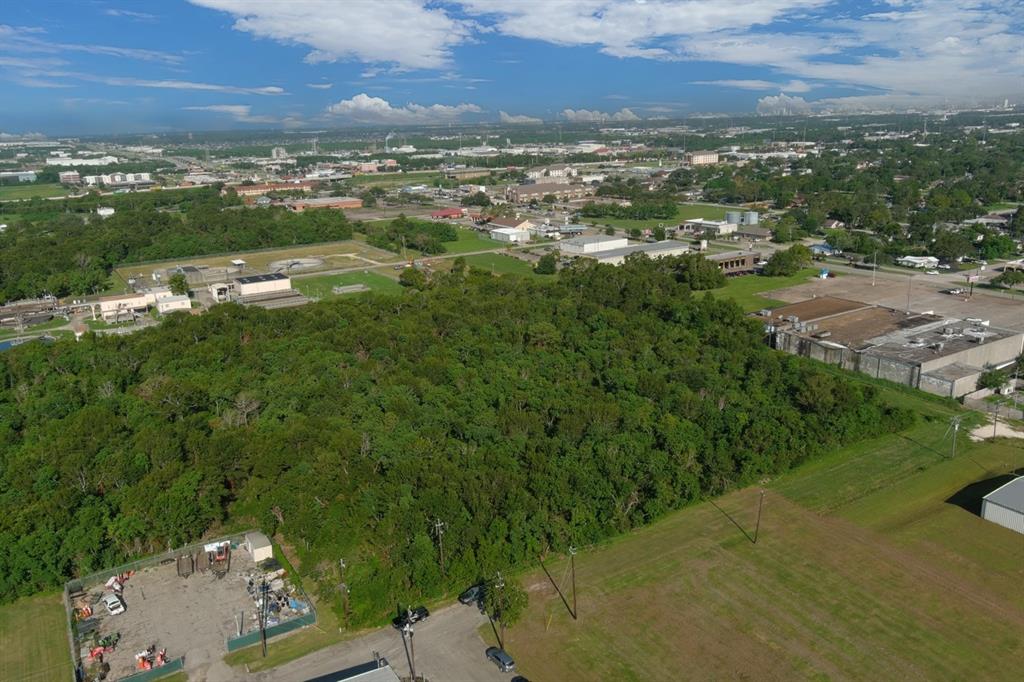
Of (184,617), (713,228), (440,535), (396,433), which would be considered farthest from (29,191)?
(440,535)

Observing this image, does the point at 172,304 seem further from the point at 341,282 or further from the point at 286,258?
the point at 286,258

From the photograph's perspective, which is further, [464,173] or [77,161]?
[77,161]

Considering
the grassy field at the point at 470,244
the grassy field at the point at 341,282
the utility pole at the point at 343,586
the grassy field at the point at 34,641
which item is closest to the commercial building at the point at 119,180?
the grassy field at the point at 470,244

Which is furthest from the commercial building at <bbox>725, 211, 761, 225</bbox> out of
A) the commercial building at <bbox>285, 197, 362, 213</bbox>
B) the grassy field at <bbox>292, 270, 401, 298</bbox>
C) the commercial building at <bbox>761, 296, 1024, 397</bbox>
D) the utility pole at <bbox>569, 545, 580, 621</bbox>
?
the utility pole at <bbox>569, 545, 580, 621</bbox>

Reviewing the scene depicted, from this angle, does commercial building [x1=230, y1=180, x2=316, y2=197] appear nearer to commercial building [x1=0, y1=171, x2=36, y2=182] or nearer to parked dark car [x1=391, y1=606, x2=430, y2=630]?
commercial building [x1=0, y1=171, x2=36, y2=182]

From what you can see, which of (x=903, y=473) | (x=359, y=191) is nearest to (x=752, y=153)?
(x=359, y=191)

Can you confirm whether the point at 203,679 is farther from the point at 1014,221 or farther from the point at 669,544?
the point at 1014,221

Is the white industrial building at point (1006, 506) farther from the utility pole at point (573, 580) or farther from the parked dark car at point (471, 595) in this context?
the parked dark car at point (471, 595)
